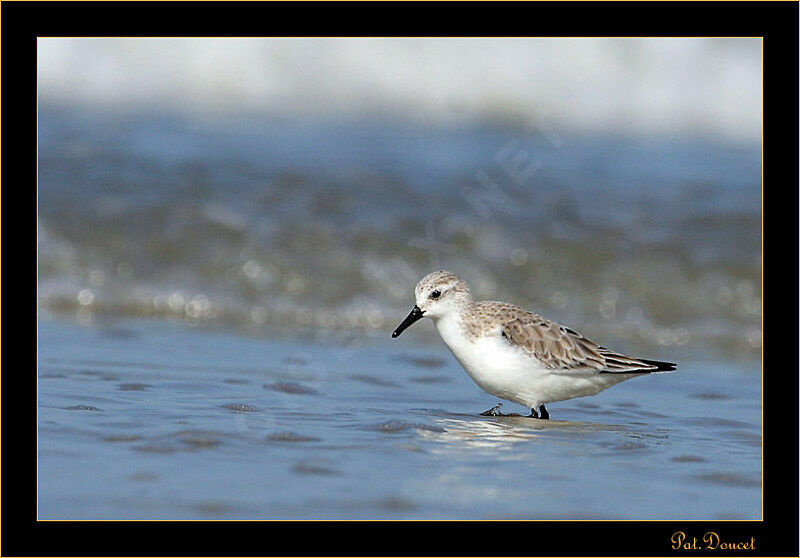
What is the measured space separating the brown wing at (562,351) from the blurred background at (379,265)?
Result: 0.40 metres

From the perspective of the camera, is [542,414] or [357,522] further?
[542,414]

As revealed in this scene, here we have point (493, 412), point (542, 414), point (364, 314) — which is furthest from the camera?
point (364, 314)

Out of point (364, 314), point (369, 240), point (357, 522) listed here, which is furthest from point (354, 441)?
point (369, 240)

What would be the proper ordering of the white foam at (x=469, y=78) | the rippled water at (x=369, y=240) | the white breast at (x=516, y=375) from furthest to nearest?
the white foam at (x=469, y=78), the rippled water at (x=369, y=240), the white breast at (x=516, y=375)

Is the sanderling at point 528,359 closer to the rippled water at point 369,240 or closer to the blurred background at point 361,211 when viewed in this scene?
the rippled water at point 369,240

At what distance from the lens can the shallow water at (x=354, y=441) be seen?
16.7 ft

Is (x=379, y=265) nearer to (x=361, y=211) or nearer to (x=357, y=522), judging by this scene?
(x=361, y=211)

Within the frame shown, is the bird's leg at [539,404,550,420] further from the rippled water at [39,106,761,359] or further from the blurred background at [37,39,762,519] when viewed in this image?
the rippled water at [39,106,761,359]

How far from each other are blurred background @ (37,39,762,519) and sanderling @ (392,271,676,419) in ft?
1.09

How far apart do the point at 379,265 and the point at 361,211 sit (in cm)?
107

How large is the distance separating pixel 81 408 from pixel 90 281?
4.34 m

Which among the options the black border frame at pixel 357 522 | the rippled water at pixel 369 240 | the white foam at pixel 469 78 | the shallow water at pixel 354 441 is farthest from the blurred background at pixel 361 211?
the black border frame at pixel 357 522

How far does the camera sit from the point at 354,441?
6.04 metres

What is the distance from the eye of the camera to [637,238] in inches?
470
